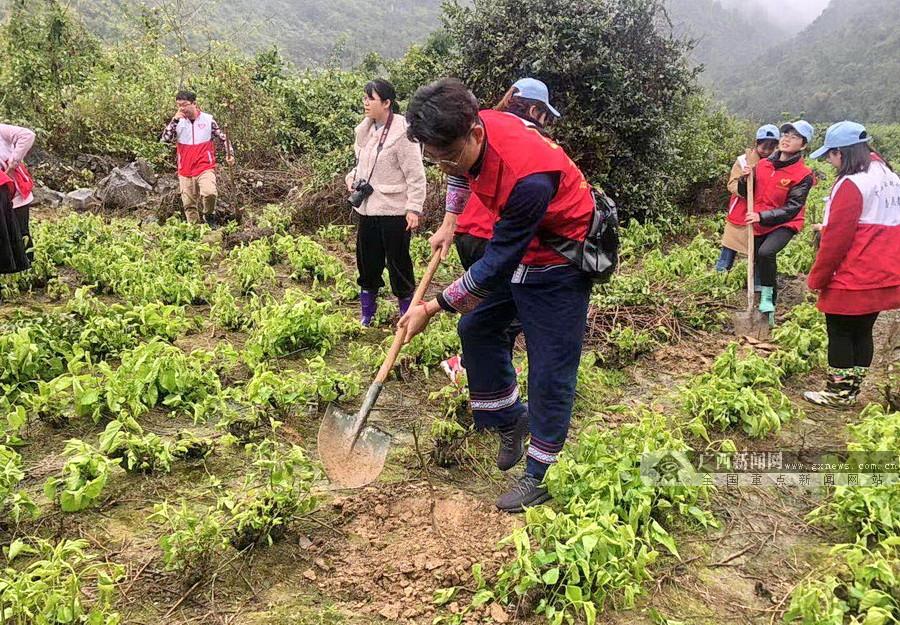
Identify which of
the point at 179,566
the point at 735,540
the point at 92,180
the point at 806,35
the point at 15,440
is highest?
the point at 806,35

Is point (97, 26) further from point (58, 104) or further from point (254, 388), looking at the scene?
point (254, 388)

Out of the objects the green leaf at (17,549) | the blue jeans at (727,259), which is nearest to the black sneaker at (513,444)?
the green leaf at (17,549)

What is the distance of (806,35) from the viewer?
231 feet

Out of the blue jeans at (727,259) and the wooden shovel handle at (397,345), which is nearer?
the wooden shovel handle at (397,345)

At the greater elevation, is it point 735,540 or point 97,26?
point 97,26

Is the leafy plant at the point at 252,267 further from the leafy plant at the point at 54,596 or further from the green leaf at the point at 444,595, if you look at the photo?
the green leaf at the point at 444,595

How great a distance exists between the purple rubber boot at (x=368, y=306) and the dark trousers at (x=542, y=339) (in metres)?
2.13

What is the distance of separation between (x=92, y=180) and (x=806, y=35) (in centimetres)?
7903

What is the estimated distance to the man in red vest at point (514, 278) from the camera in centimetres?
247

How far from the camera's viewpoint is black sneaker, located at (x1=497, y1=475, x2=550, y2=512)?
2998mm

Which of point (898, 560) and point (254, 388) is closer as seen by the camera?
point (898, 560)

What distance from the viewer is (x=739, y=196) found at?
6250mm

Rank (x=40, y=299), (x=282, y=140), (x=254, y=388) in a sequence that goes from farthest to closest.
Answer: (x=282, y=140) → (x=40, y=299) → (x=254, y=388)

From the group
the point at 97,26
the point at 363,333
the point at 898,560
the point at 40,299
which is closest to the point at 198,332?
the point at 363,333
